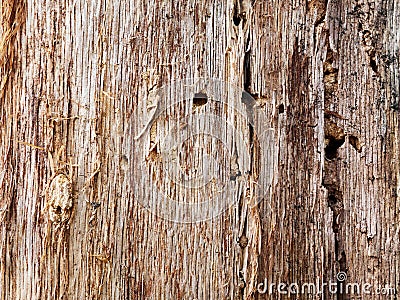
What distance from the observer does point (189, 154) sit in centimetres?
146

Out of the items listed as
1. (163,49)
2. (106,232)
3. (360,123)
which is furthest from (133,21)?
(360,123)

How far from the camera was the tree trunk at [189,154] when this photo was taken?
1.44 meters

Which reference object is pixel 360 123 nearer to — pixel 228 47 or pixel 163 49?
pixel 228 47

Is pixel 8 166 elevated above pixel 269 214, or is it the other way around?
pixel 8 166

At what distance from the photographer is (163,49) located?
57.7 inches

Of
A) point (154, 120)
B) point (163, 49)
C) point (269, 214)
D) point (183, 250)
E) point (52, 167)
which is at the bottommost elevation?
point (183, 250)

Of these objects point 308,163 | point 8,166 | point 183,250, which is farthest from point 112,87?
point 308,163

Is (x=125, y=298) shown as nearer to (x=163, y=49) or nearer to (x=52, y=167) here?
(x=52, y=167)

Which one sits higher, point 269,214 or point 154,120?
point 154,120

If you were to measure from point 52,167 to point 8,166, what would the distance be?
14 cm

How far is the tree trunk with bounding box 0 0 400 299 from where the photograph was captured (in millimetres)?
1438

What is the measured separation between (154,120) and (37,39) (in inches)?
17.3

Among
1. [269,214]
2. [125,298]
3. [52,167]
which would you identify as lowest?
[125,298]

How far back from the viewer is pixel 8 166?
57.6 inches
